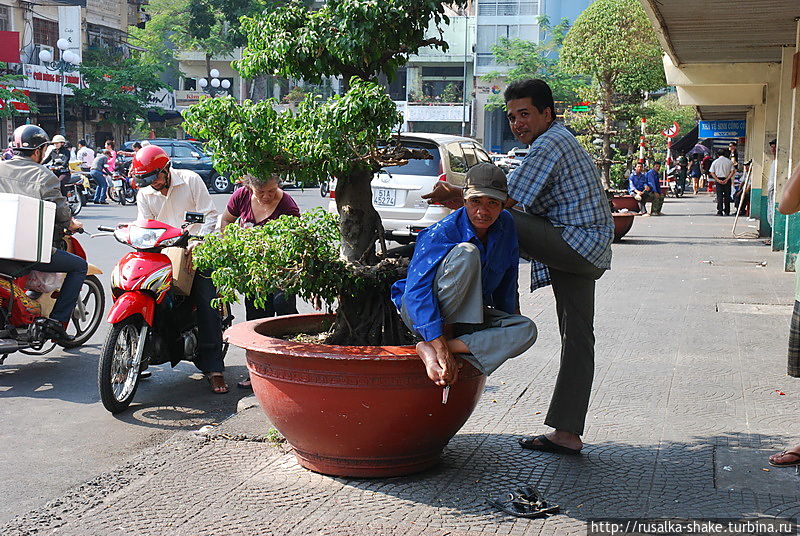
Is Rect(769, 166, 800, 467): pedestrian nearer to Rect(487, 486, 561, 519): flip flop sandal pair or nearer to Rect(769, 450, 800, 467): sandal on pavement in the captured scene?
Rect(769, 450, 800, 467): sandal on pavement

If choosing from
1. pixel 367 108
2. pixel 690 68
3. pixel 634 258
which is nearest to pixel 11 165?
pixel 367 108

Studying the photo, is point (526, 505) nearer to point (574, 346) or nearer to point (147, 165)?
point (574, 346)

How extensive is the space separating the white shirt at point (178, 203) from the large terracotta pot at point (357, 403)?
2416 millimetres

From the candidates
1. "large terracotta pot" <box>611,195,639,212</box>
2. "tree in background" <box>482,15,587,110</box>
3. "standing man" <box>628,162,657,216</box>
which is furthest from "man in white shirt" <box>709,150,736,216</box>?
"tree in background" <box>482,15,587,110</box>

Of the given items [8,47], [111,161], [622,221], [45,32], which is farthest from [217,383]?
[45,32]

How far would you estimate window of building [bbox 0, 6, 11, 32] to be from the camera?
3831cm

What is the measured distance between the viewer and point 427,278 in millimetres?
4043

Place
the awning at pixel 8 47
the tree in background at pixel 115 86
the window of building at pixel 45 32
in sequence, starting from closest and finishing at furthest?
the awning at pixel 8 47
the window of building at pixel 45 32
the tree in background at pixel 115 86

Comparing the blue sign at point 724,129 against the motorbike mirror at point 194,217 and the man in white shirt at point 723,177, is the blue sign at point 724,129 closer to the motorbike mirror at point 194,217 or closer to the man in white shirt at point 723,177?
the man in white shirt at point 723,177

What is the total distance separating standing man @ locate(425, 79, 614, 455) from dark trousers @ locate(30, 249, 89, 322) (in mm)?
3711

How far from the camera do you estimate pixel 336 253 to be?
15.3ft

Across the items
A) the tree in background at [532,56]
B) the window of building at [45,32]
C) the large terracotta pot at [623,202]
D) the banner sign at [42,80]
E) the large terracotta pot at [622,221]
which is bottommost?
the large terracotta pot at [622,221]

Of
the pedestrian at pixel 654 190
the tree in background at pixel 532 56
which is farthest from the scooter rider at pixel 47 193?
the tree in background at pixel 532 56

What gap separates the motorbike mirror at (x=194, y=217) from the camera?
6403 mm
